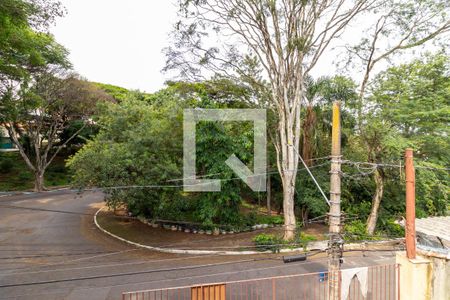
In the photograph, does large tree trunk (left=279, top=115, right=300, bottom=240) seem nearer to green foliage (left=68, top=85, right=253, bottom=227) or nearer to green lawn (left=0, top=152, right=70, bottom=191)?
green foliage (left=68, top=85, right=253, bottom=227)

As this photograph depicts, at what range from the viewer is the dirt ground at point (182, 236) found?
45.7 ft

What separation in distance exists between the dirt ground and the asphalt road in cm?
80

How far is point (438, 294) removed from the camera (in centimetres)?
586

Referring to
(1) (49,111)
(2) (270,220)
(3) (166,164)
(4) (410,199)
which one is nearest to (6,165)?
(1) (49,111)

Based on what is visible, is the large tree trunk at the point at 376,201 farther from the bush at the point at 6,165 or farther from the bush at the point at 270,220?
the bush at the point at 6,165

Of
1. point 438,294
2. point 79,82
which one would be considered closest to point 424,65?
point 438,294

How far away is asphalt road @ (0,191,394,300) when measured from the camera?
9625 millimetres

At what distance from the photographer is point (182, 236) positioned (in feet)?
49.9

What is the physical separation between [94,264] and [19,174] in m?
22.6

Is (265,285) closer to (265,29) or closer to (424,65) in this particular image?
(265,29)

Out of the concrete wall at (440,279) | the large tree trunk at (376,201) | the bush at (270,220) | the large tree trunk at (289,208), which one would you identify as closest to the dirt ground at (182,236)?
the bush at (270,220)

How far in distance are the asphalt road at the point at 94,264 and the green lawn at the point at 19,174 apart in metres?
11.5

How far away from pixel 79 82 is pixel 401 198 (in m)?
26.9

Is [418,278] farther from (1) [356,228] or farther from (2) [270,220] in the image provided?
(2) [270,220]
